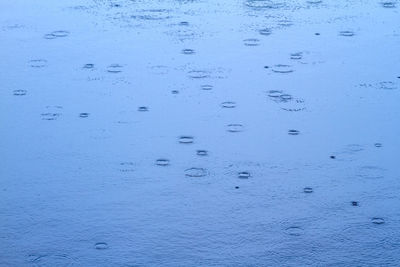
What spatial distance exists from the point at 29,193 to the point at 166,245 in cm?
59

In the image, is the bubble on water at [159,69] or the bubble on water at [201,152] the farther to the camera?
the bubble on water at [159,69]

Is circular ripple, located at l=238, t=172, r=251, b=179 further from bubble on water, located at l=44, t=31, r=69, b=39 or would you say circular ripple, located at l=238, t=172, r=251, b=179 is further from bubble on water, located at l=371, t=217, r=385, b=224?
bubble on water, located at l=44, t=31, r=69, b=39

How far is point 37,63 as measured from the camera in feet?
10.5

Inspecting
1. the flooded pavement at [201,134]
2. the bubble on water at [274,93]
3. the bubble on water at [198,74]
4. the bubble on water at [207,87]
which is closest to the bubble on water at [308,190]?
the flooded pavement at [201,134]

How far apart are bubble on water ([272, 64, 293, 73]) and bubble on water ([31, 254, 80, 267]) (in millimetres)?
1431

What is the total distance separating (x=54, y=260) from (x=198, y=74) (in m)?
1.27

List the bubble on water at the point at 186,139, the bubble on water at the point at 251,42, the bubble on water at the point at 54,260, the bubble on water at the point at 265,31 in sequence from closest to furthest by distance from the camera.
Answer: the bubble on water at the point at 54,260, the bubble on water at the point at 186,139, the bubble on water at the point at 251,42, the bubble on water at the point at 265,31

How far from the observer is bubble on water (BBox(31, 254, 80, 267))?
2099 mm

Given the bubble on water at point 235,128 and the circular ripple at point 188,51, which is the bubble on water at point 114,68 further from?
the bubble on water at point 235,128

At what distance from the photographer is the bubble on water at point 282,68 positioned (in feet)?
10.1

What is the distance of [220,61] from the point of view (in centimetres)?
318

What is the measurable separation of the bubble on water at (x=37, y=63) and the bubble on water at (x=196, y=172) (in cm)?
112

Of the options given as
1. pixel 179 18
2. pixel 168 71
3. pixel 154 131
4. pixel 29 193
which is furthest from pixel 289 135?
pixel 179 18

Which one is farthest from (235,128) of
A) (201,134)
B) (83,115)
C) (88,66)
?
(88,66)
